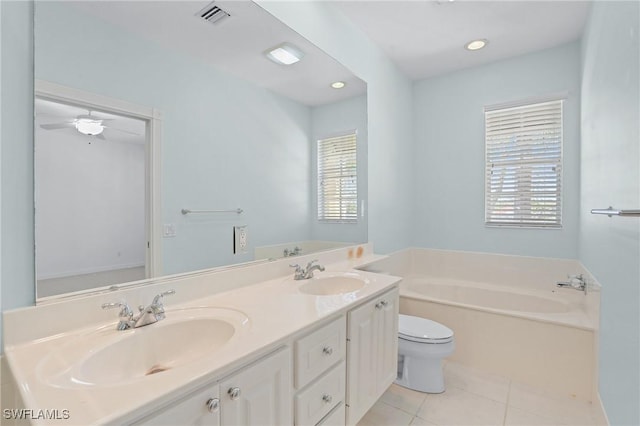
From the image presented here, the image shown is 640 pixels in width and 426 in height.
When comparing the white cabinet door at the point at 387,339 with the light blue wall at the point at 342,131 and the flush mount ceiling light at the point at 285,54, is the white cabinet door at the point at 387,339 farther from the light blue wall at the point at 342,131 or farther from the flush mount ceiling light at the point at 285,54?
the flush mount ceiling light at the point at 285,54

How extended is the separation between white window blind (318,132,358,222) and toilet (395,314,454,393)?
3.11 ft

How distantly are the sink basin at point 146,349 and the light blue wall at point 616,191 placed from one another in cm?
157

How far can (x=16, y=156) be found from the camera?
0.92 m

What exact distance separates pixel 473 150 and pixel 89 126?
3.06 meters

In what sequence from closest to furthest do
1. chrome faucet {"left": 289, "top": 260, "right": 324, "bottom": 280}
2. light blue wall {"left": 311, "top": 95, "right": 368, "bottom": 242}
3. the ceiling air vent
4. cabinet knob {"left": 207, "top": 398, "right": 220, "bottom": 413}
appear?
cabinet knob {"left": 207, "top": 398, "right": 220, "bottom": 413}, the ceiling air vent, chrome faucet {"left": 289, "top": 260, "right": 324, "bottom": 280}, light blue wall {"left": 311, "top": 95, "right": 368, "bottom": 242}

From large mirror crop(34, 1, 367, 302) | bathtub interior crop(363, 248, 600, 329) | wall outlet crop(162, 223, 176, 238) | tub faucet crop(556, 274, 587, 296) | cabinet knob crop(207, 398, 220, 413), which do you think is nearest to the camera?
cabinet knob crop(207, 398, 220, 413)

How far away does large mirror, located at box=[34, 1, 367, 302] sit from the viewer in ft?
3.25

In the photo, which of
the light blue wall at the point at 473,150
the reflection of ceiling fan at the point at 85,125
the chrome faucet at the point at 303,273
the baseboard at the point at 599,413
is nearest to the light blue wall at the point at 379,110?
the light blue wall at the point at 473,150

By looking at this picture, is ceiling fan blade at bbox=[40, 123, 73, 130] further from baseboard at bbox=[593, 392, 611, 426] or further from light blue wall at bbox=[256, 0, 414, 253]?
baseboard at bbox=[593, 392, 611, 426]

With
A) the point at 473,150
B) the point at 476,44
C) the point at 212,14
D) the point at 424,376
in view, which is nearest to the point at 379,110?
the point at 476,44

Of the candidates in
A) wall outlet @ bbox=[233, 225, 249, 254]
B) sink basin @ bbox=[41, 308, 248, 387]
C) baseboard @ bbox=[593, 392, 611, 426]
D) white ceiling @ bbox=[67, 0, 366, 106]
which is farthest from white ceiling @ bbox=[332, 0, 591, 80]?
baseboard @ bbox=[593, 392, 611, 426]

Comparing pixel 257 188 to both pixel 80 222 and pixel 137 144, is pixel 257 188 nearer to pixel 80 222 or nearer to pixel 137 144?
pixel 137 144

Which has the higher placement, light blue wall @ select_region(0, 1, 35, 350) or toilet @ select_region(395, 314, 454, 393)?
light blue wall @ select_region(0, 1, 35, 350)

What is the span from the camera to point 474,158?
9.76 ft
